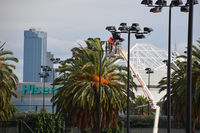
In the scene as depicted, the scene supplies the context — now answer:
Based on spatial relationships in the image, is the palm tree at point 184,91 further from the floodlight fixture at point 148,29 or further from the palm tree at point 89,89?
the floodlight fixture at point 148,29

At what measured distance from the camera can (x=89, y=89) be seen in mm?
36875

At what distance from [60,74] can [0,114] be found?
6.51 meters

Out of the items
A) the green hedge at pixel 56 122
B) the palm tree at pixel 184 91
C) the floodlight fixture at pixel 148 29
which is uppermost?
the floodlight fixture at pixel 148 29

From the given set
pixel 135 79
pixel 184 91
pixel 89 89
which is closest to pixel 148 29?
pixel 184 91

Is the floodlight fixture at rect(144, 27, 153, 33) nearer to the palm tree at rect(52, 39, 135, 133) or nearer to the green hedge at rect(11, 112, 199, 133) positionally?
the palm tree at rect(52, 39, 135, 133)

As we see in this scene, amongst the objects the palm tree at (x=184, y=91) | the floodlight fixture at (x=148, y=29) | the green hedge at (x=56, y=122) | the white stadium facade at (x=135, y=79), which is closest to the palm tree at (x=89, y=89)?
the palm tree at (x=184, y=91)

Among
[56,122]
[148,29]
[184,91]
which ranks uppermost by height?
[148,29]

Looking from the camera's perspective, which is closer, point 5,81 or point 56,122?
point 5,81

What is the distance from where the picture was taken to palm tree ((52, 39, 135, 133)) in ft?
119

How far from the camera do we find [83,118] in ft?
122

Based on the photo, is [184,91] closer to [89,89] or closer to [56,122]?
[89,89]

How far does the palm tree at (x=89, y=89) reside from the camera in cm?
3634

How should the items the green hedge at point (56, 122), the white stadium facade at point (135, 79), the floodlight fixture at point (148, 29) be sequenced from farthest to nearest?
the white stadium facade at point (135, 79) < the green hedge at point (56, 122) < the floodlight fixture at point (148, 29)

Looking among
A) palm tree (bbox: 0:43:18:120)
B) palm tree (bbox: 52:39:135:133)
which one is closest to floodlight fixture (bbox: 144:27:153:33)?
palm tree (bbox: 52:39:135:133)
